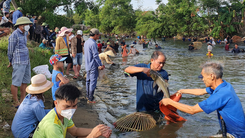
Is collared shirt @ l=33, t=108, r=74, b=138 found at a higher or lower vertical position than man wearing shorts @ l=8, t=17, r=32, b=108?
lower

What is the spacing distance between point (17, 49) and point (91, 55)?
199cm

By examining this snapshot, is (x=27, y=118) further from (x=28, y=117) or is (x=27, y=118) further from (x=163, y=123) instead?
(x=163, y=123)

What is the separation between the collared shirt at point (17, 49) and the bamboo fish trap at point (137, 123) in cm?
268

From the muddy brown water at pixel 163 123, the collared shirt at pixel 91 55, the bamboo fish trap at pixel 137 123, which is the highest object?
the collared shirt at pixel 91 55

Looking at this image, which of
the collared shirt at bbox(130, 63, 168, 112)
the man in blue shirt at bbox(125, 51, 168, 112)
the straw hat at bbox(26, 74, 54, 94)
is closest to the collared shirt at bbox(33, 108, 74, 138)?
the straw hat at bbox(26, 74, 54, 94)

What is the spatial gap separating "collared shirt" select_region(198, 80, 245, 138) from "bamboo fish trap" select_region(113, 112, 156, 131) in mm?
1620

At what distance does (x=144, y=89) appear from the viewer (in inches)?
184

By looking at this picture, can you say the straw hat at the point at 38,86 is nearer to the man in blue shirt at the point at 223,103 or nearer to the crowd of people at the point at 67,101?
the crowd of people at the point at 67,101

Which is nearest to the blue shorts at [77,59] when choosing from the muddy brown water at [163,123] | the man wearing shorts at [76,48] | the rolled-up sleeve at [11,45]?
the man wearing shorts at [76,48]

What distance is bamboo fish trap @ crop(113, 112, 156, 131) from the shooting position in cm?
458

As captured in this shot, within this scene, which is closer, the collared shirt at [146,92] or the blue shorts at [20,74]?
the collared shirt at [146,92]

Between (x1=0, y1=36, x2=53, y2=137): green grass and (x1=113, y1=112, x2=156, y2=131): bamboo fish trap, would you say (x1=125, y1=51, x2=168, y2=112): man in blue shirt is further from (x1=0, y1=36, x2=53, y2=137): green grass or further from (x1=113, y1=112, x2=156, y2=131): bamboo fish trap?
(x1=0, y1=36, x2=53, y2=137): green grass

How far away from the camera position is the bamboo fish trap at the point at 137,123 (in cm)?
458

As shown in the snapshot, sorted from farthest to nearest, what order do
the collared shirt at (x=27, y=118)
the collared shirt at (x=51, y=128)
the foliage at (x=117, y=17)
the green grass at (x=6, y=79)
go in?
the foliage at (x=117, y=17), the green grass at (x=6, y=79), the collared shirt at (x=27, y=118), the collared shirt at (x=51, y=128)
